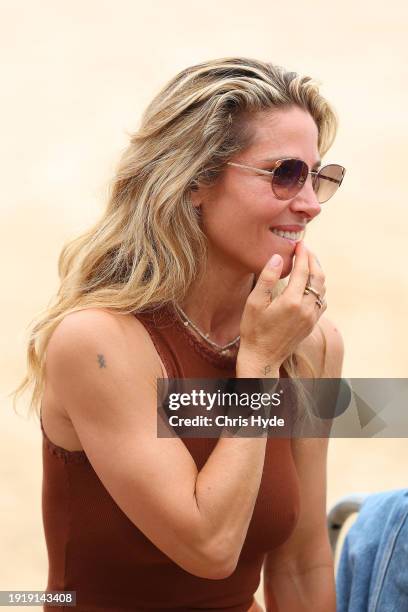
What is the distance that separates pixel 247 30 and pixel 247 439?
33.2ft

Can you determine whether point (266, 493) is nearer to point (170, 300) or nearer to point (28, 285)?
point (170, 300)

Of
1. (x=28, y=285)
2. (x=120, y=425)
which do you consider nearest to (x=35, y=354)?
(x=120, y=425)

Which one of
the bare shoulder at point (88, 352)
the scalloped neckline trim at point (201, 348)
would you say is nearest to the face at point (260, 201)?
the scalloped neckline trim at point (201, 348)

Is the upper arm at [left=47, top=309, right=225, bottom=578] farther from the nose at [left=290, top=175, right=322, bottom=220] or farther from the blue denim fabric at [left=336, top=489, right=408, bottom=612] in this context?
the nose at [left=290, top=175, right=322, bottom=220]

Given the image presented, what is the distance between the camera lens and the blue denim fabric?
239 centimetres

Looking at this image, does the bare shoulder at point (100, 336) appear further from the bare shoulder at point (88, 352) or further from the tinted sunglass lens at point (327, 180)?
the tinted sunglass lens at point (327, 180)

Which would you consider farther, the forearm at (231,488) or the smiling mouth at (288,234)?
the smiling mouth at (288,234)

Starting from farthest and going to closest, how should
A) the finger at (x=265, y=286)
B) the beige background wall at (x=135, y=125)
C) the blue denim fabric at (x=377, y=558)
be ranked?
the beige background wall at (x=135, y=125), the finger at (x=265, y=286), the blue denim fabric at (x=377, y=558)

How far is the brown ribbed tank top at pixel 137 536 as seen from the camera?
243cm

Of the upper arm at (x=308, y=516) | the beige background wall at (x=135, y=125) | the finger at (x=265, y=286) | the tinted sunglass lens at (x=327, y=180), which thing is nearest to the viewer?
the finger at (x=265, y=286)

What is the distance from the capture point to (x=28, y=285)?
775 cm

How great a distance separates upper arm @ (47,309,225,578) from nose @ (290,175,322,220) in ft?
1.63

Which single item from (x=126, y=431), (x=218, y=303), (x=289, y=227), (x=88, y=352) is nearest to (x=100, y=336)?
(x=88, y=352)

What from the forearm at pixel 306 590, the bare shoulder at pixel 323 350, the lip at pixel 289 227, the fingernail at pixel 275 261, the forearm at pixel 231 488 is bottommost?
the forearm at pixel 306 590
